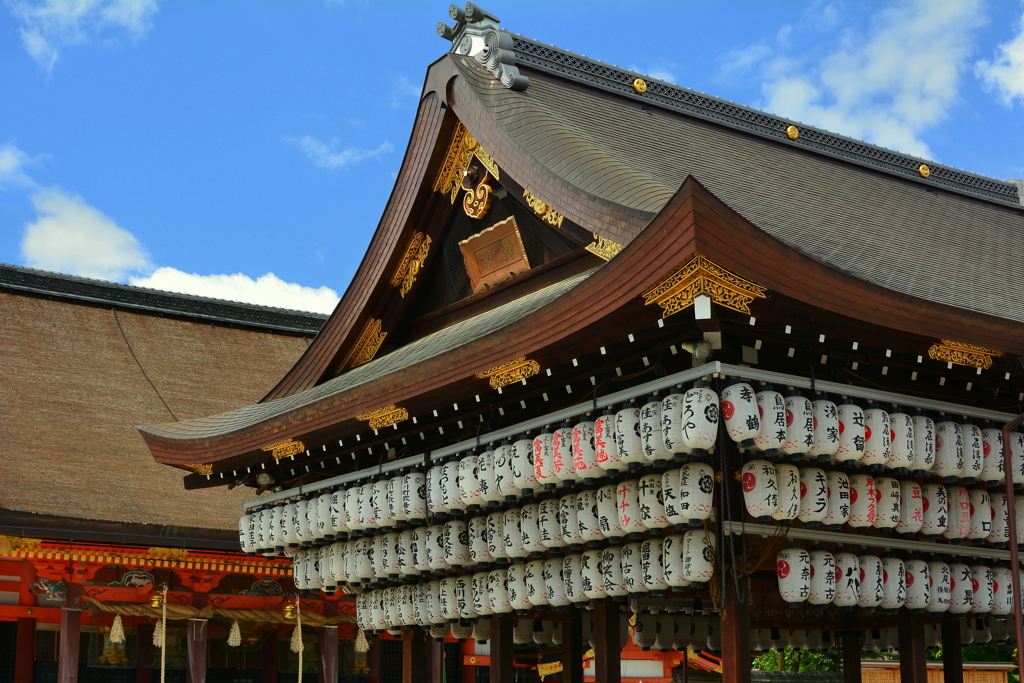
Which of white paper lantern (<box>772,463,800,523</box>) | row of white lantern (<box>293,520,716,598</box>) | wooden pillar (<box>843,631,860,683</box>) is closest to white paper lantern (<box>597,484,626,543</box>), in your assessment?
row of white lantern (<box>293,520,716,598</box>)

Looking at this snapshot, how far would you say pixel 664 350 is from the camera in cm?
879

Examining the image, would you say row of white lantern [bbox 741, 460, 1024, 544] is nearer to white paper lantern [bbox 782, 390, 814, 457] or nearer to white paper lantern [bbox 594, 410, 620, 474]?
white paper lantern [bbox 782, 390, 814, 457]

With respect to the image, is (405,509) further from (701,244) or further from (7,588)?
(7,588)

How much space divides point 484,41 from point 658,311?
227 inches

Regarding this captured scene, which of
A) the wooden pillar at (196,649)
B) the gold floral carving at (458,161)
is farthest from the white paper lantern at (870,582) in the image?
the wooden pillar at (196,649)

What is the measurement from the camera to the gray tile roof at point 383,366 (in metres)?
10.5

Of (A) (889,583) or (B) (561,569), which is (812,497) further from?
(B) (561,569)

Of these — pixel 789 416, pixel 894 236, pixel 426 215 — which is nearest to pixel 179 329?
pixel 426 215

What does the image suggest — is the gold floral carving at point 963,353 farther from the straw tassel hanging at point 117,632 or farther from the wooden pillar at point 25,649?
the wooden pillar at point 25,649

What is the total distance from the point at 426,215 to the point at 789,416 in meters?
5.49

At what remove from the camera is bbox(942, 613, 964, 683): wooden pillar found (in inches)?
420

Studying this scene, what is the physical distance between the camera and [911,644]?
380 inches

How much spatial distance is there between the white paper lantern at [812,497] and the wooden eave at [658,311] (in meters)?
1.22

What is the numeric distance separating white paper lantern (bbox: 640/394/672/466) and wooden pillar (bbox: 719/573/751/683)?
82 centimetres
